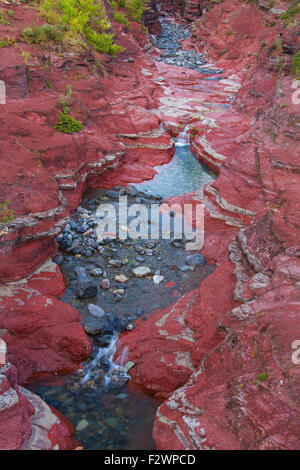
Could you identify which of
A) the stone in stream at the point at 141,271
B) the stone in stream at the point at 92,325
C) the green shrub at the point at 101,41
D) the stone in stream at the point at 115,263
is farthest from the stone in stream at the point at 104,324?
the green shrub at the point at 101,41

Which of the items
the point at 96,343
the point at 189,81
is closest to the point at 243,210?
the point at 96,343

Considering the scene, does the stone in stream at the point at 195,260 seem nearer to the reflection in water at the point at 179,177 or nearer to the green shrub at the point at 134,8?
the reflection in water at the point at 179,177

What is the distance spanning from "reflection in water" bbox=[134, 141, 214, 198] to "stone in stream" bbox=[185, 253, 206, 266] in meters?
4.63

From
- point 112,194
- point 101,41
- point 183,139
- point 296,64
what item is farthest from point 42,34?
point 296,64

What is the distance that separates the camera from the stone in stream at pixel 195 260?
11422 mm

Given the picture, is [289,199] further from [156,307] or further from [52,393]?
[52,393]

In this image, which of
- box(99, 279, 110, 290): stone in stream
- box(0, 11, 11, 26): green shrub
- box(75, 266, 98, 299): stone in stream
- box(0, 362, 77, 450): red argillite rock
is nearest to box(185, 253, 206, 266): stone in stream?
box(99, 279, 110, 290): stone in stream

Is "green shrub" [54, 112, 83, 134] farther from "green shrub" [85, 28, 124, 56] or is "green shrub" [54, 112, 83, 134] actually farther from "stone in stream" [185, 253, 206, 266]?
"green shrub" [85, 28, 124, 56]

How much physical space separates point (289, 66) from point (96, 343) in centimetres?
1570

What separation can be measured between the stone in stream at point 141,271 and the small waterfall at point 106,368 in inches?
108

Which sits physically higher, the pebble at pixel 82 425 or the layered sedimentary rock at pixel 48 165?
the layered sedimentary rock at pixel 48 165

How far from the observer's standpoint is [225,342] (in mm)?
6129

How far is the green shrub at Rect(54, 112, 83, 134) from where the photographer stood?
14.2 m

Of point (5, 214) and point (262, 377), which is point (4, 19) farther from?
point (262, 377)
